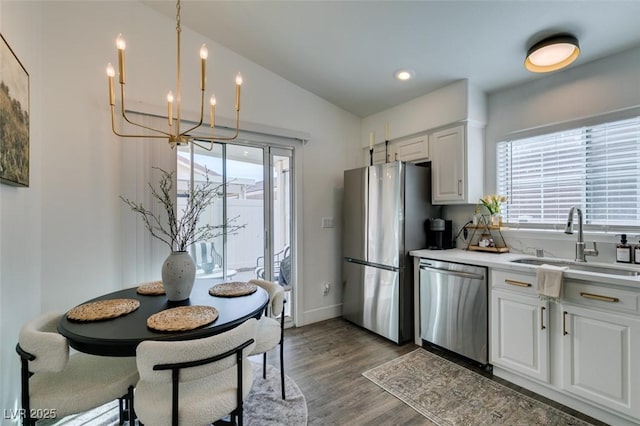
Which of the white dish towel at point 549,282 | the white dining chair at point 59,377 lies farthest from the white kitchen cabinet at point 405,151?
the white dining chair at point 59,377

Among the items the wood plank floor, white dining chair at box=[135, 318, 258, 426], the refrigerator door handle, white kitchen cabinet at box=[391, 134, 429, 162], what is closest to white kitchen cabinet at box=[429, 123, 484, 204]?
white kitchen cabinet at box=[391, 134, 429, 162]

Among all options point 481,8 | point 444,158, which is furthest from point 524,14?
point 444,158

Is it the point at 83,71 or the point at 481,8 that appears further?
the point at 83,71

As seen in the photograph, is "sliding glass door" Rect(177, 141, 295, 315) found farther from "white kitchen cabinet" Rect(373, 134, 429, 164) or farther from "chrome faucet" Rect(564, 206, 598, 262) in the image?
"chrome faucet" Rect(564, 206, 598, 262)

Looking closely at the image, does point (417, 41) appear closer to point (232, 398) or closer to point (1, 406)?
point (232, 398)

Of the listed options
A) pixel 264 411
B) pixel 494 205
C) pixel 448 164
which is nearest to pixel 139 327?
pixel 264 411

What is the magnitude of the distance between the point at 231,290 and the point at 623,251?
9.26ft

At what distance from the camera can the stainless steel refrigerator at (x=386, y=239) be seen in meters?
2.89

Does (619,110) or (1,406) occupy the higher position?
(619,110)

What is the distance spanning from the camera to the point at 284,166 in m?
3.37

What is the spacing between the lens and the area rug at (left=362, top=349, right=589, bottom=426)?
1.83 meters

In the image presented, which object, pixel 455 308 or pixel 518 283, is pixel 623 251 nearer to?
pixel 518 283

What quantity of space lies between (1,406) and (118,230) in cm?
125

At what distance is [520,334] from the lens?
214cm
